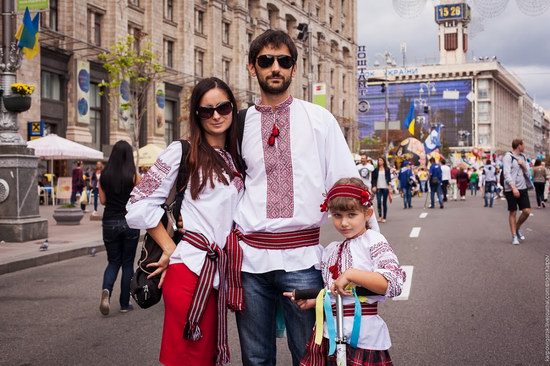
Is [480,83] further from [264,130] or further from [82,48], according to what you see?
[264,130]

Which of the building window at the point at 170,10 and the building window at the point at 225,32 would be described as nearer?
the building window at the point at 170,10

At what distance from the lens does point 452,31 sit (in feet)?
581

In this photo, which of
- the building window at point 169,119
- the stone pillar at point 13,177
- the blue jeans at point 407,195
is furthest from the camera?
the building window at point 169,119

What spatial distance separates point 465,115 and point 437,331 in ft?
430

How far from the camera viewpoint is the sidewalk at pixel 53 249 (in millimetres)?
10992

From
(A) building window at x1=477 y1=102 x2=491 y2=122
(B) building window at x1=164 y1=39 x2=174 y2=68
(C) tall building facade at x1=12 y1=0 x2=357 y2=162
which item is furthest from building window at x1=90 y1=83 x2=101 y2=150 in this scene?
(A) building window at x1=477 y1=102 x2=491 y2=122

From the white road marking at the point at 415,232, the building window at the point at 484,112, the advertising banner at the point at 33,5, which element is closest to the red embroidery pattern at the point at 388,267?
the white road marking at the point at 415,232

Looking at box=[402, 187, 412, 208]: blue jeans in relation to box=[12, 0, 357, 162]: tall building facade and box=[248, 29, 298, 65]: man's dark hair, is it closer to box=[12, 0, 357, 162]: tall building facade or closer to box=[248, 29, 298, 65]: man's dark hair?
box=[12, 0, 357, 162]: tall building facade

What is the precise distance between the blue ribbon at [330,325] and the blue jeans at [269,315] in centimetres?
18

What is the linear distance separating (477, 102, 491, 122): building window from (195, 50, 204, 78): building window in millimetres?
104157

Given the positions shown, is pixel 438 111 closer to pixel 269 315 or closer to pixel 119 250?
pixel 119 250

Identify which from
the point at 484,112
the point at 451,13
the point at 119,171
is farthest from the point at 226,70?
the point at 451,13

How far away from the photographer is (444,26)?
17775cm

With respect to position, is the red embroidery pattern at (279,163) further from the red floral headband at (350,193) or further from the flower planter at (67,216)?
the flower planter at (67,216)
